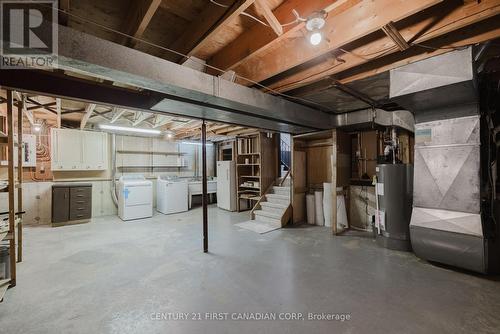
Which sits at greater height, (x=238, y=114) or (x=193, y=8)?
(x=193, y=8)

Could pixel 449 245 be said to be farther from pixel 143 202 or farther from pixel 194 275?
pixel 143 202

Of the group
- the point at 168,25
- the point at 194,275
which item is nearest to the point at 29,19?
the point at 168,25

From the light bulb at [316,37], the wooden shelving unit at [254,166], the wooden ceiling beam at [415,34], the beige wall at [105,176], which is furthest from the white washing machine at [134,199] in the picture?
the light bulb at [316,37]

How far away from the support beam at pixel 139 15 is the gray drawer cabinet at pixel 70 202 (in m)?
4.60

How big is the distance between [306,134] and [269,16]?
3.26 meters

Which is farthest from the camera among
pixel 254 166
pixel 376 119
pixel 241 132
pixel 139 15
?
pixel 254 166

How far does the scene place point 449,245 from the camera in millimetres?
2564

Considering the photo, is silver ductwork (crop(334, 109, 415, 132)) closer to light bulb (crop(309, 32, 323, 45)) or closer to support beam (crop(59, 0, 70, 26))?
light bulb (crop(309, 32, 323, 45))

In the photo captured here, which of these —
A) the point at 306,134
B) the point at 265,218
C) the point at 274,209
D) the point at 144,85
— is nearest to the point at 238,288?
the point at 144,85

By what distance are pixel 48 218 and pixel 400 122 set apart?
753 cm

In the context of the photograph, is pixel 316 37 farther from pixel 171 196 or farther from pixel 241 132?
pixel 171 196

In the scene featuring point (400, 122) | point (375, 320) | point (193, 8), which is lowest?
point (375, 320)

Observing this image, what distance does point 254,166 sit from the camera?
648 cm

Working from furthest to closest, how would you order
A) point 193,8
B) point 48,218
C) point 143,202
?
1. point 143,202
2. point 48,218
3. point 193,8
